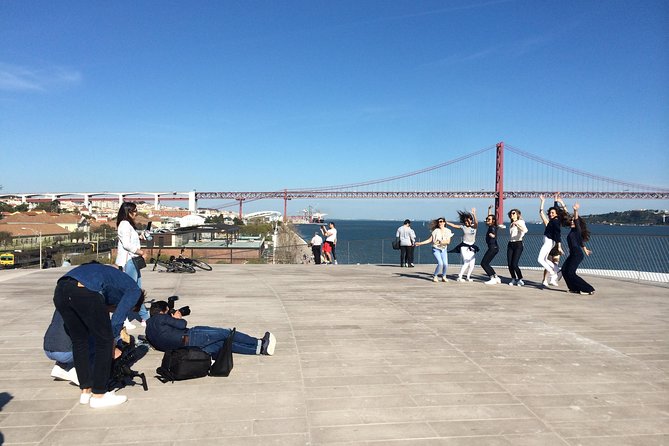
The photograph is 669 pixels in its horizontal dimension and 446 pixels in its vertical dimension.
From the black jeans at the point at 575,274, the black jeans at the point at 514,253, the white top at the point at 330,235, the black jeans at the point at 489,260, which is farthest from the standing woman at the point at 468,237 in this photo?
the white top at the point at 330,235

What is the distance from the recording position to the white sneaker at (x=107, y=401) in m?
3.56

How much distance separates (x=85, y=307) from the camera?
3.40 m

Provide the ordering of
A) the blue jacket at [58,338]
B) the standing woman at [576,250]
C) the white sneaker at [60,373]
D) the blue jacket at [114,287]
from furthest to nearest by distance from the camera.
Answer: the standing woman at [576,250] → the white sneaker at [60,373] → the blue jacket at [58,338] → the blue jacket at [114,287]

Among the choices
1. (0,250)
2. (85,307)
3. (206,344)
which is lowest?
(0,250)

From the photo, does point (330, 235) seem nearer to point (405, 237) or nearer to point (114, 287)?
point (405, 237)

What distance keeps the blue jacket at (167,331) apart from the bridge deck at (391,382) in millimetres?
279

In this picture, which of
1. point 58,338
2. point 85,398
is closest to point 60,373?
point 58,338

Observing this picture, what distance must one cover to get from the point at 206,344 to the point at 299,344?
119cm

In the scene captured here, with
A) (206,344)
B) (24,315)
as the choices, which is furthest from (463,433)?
(24,315)

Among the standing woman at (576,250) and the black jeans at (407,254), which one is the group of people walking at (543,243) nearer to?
the standing woman at (576,250)

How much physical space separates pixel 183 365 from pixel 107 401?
2.20 feet

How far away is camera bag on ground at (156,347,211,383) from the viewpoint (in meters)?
4.12

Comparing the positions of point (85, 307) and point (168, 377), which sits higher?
point (85, 307)

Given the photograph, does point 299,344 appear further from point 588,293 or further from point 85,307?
point 588,293
